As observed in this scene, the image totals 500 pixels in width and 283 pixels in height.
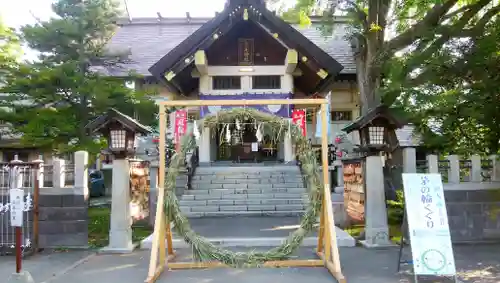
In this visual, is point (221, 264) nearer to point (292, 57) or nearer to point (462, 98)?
point (462, 98)

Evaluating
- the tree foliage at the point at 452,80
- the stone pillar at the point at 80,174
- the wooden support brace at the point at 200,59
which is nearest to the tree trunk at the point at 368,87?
the tree foliage at the point at 452,80

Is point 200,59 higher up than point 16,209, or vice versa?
point 200,59

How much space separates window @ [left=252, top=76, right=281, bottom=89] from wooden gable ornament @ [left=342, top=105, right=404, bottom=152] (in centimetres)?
857

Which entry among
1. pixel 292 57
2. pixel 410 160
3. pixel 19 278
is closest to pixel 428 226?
pixel 410 160

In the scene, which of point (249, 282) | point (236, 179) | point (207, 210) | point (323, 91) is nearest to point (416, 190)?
point (249, 282)

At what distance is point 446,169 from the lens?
10391mm

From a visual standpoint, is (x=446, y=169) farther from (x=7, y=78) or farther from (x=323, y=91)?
(x=7, y=78)

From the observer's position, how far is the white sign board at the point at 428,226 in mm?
6391

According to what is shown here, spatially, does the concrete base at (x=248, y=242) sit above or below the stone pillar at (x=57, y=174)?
below

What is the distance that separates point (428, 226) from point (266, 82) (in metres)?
12.3

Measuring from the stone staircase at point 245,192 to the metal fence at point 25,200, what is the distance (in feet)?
15.5

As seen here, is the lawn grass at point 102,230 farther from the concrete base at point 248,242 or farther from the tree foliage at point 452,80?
the tree foliage at point 452,80

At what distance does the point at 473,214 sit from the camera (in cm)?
992

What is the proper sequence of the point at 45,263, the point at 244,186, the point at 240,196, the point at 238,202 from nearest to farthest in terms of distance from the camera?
the point at 45,263 < the point at 238,202 < the point at 240,196 < the point at 244,186
